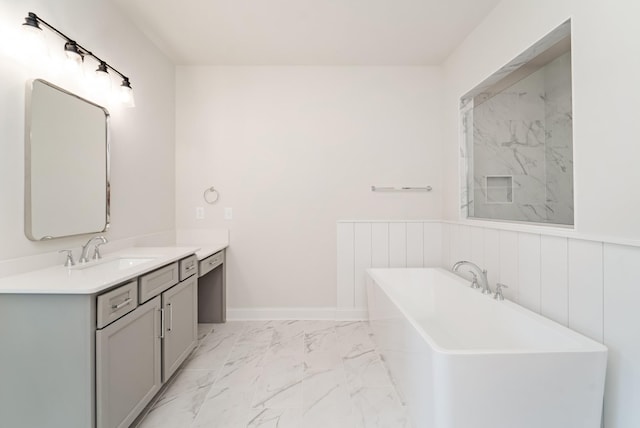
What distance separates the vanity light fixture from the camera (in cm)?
143

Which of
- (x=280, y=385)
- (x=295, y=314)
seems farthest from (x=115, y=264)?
(x=295, y=314)

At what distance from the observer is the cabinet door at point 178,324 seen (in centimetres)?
186

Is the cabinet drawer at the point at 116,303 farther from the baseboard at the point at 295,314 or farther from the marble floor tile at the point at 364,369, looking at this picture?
the baseboard at the point at 295,314

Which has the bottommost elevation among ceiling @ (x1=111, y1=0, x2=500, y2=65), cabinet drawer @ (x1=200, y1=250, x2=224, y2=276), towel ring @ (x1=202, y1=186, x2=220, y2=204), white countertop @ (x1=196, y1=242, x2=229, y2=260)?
cabinet drawer @ (x1=200, y1=250, x2=224, y2=276)

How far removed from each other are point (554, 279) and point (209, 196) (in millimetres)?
2826

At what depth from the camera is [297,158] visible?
10.3 feet

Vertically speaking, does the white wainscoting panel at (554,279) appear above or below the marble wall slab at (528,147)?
below

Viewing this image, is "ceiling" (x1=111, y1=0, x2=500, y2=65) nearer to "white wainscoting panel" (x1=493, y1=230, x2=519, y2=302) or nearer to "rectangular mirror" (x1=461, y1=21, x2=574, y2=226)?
"rectangular mirror" (x1=461, y1=21, x2=574, y2=226)

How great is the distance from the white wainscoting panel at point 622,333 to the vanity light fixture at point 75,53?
2.74m

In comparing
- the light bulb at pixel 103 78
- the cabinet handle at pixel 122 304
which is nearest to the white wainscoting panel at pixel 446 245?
the cabinet handle at pixel 122 304

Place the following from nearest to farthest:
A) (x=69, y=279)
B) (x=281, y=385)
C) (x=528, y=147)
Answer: (x=69, y=279) < (x=281, y=385) < (x=528, y=147)

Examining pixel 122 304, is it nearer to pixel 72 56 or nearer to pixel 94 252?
pixel 94 252

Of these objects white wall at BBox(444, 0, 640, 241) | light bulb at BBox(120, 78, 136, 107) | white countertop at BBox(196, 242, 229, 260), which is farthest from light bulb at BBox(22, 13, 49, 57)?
white wall at BBox(444, 0, 640, 241)

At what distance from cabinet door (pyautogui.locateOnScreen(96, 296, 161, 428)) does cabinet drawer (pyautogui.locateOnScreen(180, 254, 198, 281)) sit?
1.10ft
